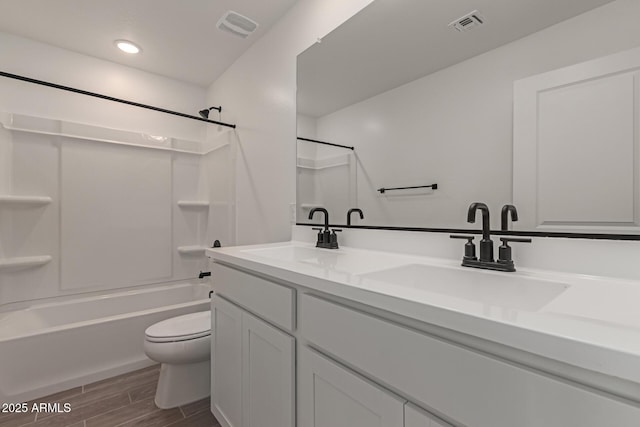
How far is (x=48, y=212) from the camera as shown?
7.66 feet

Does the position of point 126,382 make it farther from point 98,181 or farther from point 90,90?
point 90,90

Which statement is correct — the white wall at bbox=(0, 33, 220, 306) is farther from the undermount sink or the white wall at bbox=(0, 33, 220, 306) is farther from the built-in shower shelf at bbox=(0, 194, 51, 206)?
the undermount sink

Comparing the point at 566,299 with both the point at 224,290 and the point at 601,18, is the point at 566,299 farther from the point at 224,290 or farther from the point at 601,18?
the point at 224,290

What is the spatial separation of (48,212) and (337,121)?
241 cm

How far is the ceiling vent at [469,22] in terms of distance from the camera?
1.05 metres

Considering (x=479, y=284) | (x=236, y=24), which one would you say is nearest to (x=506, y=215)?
(x=479, y=284)

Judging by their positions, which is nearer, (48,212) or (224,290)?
(224,290)

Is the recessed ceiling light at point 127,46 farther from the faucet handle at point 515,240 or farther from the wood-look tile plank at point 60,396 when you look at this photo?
the faucet handle at point 515,240

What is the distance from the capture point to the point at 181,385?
173 centimetres

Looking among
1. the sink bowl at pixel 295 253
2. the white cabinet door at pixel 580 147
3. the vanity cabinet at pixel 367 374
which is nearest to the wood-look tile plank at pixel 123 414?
the vanity cabinet at pixel 367 374

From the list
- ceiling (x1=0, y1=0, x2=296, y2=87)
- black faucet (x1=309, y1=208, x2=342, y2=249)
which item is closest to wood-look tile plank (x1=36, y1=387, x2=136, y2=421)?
black faucet (x1=309, y1=208, x2=342, y2=249)

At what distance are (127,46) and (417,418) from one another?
10.0 ft

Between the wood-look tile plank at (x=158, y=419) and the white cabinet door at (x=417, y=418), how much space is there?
5.03ft

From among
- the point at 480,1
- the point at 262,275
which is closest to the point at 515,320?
the point at 262,275
